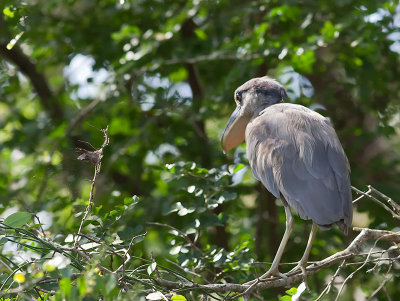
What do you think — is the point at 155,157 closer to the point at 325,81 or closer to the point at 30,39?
the point at 30,39

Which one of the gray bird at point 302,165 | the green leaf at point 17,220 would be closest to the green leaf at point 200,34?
the gray bird at point 302,165

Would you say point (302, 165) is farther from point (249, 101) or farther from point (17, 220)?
point (17, 220)

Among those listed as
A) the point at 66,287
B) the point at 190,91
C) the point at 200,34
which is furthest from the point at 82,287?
the point at 190,91

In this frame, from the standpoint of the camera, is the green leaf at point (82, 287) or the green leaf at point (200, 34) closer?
the green leaf at point (82, 287)

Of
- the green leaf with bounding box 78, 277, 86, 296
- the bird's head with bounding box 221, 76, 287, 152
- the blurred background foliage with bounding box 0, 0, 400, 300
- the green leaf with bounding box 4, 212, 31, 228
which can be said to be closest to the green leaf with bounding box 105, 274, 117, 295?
the green leaf with bounding box 78, 277, 86, 296

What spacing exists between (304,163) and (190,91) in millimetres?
2867

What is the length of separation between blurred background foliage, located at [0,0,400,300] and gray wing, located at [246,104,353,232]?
0.59 meters

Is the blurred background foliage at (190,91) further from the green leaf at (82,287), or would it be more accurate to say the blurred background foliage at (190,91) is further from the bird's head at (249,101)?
the green leaf at (82,287)

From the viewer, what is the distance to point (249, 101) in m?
4.54

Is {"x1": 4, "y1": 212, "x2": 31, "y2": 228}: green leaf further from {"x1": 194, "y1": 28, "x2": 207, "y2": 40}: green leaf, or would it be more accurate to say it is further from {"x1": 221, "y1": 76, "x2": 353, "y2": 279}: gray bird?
{"x1": 194, "y1": 28, "x2": 207, "y2": 40}: green leaf

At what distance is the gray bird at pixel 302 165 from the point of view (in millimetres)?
3291

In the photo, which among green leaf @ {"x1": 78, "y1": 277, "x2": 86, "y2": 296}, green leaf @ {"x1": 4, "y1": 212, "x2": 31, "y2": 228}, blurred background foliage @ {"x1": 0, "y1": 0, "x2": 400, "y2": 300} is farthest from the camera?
blurred background foliage @ {"x1": 0, "y1": 0, "x2": 400, "y2": 300}

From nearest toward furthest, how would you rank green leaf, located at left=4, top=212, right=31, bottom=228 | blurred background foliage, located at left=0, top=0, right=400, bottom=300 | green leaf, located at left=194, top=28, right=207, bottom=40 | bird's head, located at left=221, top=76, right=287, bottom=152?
green leaf, located at left=4, top=212, right=31, bottom=228
bird's head, located at left=221, top=76, right=287, bottom=152
blurred background foliage, located at left=0, top=0, right=400, bottom=300
green leaf, located at left=194, top=28, right=207, bottom=40

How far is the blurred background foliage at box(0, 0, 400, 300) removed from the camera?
4.88 meters
